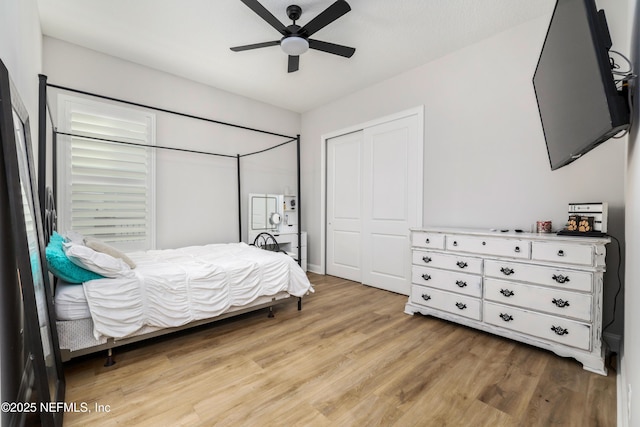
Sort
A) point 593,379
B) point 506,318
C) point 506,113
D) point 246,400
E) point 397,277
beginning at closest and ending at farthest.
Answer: point 246,400, point 593,379, point 506,318, point 506,113, point 397,277

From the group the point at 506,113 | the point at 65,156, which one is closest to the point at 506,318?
the point at 506,113

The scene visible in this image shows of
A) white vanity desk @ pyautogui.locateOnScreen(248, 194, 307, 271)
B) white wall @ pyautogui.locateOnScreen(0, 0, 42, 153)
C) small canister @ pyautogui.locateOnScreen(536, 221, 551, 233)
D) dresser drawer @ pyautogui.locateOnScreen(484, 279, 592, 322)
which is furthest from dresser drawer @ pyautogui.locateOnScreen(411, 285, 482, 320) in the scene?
white wall @ pyautogui.locateOnScreen(0, 0, 42, 153)

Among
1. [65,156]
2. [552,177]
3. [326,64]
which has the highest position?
[326,64]

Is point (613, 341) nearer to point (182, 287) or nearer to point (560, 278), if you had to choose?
point (560, 278)

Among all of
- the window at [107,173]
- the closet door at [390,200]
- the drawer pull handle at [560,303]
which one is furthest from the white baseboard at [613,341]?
the window at [107,173]

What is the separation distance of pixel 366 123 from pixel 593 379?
3.39 m

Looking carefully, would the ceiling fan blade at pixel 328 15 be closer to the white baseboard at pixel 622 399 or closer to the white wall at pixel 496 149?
the white wall at pixel 496 149

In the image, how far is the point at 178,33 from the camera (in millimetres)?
2793

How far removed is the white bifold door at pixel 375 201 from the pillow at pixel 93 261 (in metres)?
2.91

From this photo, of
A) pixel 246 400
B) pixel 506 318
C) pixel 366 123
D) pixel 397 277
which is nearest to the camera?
pixel 246 400

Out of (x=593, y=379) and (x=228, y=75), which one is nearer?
(x=593, y=379)

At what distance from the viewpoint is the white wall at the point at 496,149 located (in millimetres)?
2281

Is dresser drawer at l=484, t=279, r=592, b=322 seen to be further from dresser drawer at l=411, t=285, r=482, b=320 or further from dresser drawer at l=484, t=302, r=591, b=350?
dresser drawer at l=411, t=285, r=482, b=320

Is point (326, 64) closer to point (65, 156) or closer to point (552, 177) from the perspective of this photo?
point (552, 177)
